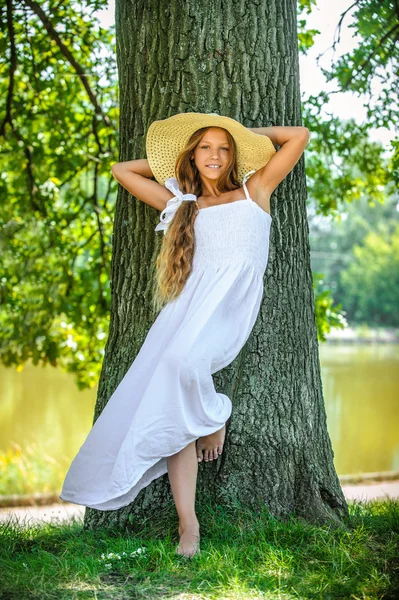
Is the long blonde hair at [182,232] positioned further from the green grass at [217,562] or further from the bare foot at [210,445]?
the green grass at [217,562]

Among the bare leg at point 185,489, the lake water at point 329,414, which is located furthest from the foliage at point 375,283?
the bare leg at point 185,489

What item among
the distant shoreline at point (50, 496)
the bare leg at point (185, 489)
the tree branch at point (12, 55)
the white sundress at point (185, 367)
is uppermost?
the tree branch at point (12, 55)

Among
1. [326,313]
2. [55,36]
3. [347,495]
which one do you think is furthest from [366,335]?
[55,36]

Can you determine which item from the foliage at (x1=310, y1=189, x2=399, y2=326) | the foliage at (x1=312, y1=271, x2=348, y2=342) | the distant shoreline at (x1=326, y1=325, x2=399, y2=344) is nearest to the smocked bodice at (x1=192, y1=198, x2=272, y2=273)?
the foliage at (x1=312, y1=271, x2=348, y2=342)

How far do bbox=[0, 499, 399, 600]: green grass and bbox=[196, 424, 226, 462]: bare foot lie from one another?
26 cm

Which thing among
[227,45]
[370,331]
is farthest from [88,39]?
→ [370,331]

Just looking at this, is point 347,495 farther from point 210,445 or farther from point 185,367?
point 185,367

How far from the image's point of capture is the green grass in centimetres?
269

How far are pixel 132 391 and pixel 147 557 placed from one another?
72cm

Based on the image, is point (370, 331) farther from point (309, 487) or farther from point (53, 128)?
point (309, 487)

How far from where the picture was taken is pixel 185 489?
306 centimetres

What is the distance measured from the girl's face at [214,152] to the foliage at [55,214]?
355cm

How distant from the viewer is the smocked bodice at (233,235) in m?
3.28

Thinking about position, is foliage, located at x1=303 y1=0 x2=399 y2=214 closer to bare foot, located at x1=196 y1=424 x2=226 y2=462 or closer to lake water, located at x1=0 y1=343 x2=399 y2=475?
bare foot, located at x1=196 y1=424 x2=226 y2=462
